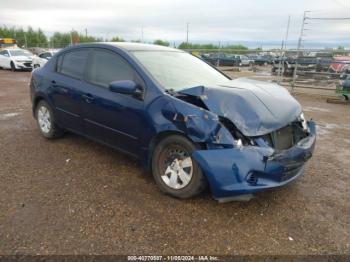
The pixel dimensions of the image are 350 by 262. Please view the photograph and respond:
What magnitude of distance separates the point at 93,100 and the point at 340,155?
3.97m

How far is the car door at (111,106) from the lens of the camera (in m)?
3.66

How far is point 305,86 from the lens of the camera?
513 inches

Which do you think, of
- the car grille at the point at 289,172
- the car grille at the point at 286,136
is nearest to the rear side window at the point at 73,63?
the car grille at the point at 286,136

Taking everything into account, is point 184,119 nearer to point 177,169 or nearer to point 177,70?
point 177,169

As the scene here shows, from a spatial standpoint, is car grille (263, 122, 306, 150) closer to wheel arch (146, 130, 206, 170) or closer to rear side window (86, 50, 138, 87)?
wheel arch (146, 130, 206, 170)

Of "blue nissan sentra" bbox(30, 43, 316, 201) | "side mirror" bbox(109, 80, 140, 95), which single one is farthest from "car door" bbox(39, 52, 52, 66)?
"side mirror" bbox(109, 80, 140, 95)

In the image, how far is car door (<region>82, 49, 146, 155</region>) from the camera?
3.66 m

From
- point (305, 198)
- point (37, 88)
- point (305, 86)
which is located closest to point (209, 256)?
point (305, 198)

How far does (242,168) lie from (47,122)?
3709mm

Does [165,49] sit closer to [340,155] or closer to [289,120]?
[289,120]

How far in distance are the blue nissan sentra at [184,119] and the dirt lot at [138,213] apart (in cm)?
30

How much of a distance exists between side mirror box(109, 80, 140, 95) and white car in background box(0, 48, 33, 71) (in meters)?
18.9

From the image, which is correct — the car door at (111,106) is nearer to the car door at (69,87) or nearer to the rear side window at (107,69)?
the rear side window at (107,69)

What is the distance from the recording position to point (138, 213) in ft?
10.3
